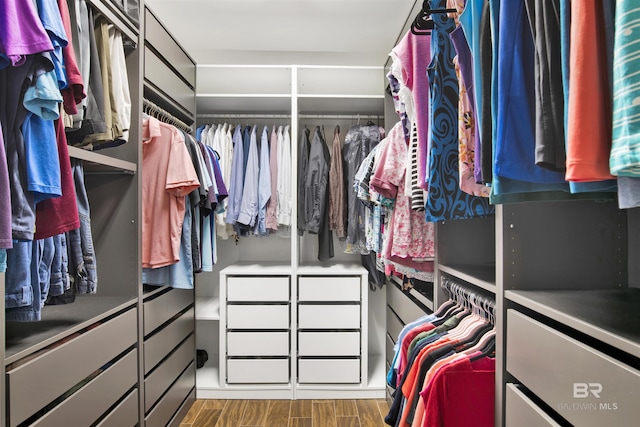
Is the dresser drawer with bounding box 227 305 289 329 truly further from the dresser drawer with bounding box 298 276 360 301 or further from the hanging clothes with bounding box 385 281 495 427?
the hanging clothes with bounding box 385 281 495 427

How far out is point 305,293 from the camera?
2455mm

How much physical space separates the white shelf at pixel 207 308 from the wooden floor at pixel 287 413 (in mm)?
532

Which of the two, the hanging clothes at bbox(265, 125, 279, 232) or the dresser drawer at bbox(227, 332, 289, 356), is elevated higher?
the hanging clothes at bbox(265, 125, 279, 232)

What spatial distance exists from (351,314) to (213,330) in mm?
1173

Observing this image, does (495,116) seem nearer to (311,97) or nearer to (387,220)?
(387,220)

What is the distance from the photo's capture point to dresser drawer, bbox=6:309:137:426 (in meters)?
0.93

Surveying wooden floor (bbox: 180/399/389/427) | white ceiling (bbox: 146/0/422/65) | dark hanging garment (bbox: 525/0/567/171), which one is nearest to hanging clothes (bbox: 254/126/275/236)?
white ceiling (bbox: 146/0/422/65)

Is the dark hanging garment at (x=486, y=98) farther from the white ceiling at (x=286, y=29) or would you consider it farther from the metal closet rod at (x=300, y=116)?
the metal closet rod at (x=300, y=116)

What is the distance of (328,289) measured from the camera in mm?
2457

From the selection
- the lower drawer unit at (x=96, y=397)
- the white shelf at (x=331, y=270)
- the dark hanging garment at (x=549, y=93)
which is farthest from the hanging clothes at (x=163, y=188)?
the dark hanging garment at (x=549, y=93)

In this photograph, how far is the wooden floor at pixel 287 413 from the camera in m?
2.16

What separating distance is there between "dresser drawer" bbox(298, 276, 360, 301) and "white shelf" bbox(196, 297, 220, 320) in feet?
1.94

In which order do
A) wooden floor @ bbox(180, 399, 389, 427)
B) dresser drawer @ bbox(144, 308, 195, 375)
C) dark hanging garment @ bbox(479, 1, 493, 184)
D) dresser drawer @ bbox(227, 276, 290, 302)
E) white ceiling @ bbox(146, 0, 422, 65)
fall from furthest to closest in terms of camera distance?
dresser drawer @ bbox(227, 276, 290, 302) < white ceiling @ bbox(146, 0, 422, 65) < wooden floor @ bbox(180, 399, 389, 427) < dresser drawer @ bbox(144, 308, 195, 375) < dark hanging garment @ bbox(479, 1, 493, 184)

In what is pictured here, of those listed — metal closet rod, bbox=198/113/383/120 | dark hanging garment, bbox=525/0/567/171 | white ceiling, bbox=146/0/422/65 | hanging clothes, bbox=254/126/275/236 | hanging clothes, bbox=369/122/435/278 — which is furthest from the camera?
metal closet rod, bbox=198/113/383/120
